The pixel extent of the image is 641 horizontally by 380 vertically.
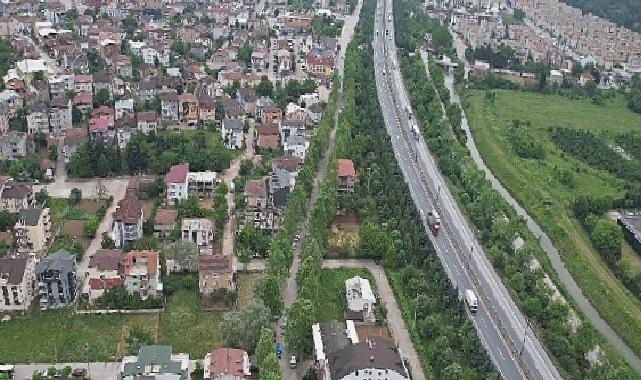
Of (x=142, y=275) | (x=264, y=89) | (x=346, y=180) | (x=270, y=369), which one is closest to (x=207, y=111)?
(x=264, y=89)

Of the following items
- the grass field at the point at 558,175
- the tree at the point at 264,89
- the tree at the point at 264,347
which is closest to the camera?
the tree at the point at 264,347

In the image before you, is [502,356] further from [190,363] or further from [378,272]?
[190,363]

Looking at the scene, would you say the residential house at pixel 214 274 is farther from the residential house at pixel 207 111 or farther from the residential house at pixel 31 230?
the residential house at pixel 207 111

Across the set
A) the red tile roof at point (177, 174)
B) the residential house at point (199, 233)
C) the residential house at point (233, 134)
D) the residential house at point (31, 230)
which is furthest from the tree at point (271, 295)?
the residential house at point (233, 134)

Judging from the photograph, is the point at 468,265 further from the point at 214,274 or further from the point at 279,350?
the point at 214,274

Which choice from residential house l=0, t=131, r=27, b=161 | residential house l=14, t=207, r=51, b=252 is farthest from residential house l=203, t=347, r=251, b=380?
residential house l=0, t=131, r=27, b=161

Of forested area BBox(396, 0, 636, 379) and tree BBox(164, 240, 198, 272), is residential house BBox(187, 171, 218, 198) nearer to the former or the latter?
tree BBox(164, 240, 198, 272)
